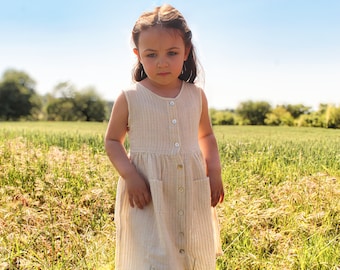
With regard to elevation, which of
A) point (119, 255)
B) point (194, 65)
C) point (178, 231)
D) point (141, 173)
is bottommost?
point (119, 255)

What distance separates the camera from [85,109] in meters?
27.8

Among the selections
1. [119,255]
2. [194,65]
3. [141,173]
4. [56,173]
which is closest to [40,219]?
[56,173]

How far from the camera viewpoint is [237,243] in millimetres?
2787

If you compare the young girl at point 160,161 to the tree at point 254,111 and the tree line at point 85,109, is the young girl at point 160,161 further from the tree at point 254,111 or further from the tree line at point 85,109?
the tree at point 254,111

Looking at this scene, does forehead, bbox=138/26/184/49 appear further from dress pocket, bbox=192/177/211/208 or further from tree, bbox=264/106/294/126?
tree, bbox=264/106/294/126

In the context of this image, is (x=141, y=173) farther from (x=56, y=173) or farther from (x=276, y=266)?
(x=56, y=173)

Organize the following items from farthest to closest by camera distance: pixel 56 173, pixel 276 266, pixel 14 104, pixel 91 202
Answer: pixel 14 104 → pixel 56 173 → pixel 91 202 → pixel 276 266

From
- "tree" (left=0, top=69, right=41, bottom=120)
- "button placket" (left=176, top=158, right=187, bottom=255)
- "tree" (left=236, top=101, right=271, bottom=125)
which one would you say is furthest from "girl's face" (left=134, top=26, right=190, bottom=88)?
"tree" (left=0, top=69, right=41, bottom=120)

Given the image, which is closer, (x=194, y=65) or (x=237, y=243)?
(x=194, y=65)

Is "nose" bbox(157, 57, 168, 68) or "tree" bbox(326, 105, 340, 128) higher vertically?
"nose" bbox(157, 57, 168, 68)

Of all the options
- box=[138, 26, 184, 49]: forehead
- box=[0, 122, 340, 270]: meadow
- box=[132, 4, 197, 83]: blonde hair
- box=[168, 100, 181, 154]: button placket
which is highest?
box=[132, 4, 197, 83]: blonde hair

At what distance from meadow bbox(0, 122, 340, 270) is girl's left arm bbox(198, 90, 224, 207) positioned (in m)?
0.69

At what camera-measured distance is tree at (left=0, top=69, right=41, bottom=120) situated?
31312mm

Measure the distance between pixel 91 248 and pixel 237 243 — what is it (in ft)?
3.13
